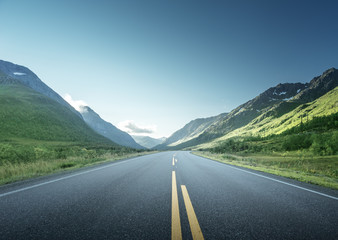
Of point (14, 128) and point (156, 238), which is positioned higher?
point (14, 128)

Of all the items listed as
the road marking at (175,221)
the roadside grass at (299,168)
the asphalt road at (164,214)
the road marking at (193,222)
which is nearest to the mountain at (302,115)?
the roadside grass at (299,168)

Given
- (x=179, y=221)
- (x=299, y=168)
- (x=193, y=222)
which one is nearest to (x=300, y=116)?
(x=299, y=168)

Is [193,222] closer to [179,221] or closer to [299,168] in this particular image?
[179,221]

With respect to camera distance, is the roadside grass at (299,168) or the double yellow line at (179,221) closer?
the double yellow line at (179,221)

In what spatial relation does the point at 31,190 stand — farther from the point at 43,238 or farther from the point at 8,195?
the point at 43,238

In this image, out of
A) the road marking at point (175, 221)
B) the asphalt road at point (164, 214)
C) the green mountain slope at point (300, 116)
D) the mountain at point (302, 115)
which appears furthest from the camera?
the mountain at point (302, 115)

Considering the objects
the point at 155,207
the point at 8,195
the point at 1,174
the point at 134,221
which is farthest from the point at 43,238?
the point at 1,174

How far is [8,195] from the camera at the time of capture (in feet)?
14.0

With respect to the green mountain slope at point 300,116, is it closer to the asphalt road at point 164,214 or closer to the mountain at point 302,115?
the mountain at point 302,115

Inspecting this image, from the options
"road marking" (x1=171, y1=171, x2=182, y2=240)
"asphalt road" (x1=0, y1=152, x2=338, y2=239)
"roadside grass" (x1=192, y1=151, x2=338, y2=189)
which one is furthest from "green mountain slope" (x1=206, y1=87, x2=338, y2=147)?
"road marking" (x1=171, y1=171, x2=182, y2=240)

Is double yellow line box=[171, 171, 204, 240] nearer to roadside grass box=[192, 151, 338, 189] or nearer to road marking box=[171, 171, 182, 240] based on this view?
road marking box=[171, 171, 182, 240]

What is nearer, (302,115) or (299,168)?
(299,168)

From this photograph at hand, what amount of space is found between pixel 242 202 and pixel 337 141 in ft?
167

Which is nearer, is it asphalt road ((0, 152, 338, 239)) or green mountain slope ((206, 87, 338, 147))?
asphalt road ((0, 152, 338, 239))
